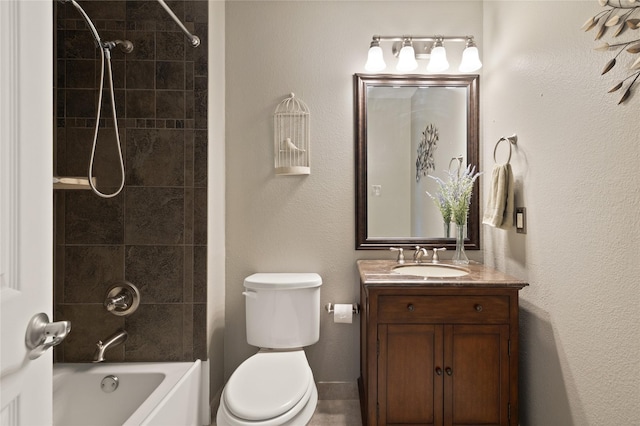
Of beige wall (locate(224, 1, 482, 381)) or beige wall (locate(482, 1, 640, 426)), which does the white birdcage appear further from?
beige wall (locate(482, 1, 640, 426))

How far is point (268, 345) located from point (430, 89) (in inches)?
70.7

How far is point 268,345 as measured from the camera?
1.99 metres

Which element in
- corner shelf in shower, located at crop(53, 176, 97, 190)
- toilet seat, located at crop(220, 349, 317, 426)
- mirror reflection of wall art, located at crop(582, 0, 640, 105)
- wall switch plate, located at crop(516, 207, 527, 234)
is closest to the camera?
mirror reflection of wall art, located at crop(582, 0, 640, 105)

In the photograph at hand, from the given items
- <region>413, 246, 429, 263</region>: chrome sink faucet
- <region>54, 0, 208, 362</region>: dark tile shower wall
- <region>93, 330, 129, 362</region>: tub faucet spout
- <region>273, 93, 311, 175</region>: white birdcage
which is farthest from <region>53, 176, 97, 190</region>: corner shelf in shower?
<region>413, 246, 429, 263</region>: chrome sink faucet

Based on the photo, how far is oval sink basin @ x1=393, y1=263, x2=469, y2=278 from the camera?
2062 millimetres

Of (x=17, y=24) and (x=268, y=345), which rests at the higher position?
(x=17, y=24)

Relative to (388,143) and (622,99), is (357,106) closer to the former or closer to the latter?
(388,143)

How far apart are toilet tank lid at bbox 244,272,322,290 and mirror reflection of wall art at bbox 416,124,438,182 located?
904mm

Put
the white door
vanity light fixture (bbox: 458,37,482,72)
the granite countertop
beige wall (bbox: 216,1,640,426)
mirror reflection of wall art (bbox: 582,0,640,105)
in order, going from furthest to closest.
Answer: vanity light fixture (bbox: 458,37,482,72)
the granite countertop
beige wall (bbox: 216,1,640,426)
mirror reflection of wall art (bbox: 582,0,640,105)
the white door

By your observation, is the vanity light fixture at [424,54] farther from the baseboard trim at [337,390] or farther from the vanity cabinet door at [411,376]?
the baseboard trim at [337,390]

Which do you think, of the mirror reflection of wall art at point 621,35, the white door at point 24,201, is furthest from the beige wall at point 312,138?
the white door at point 24,201

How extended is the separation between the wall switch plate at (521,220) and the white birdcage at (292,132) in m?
1.17

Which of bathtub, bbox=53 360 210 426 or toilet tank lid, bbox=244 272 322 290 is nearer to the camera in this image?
bathtub, bbox=53 360 210 426

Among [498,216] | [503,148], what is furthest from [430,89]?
[498,216]
